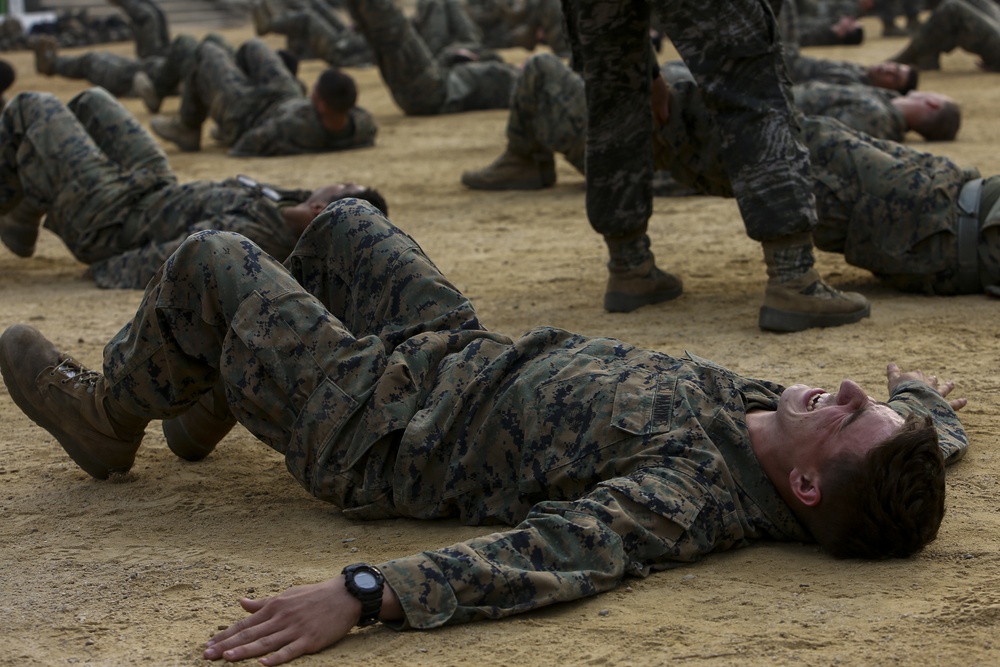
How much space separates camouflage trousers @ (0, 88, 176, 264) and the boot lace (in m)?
2.51

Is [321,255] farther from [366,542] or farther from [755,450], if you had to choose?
[755,450]

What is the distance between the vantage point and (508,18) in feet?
58.2

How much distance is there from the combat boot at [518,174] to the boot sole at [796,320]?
341cm

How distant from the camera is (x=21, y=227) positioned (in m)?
5.93

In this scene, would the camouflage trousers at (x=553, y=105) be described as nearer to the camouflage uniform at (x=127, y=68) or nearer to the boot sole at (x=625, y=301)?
the boot sole at (x=625, y=301)

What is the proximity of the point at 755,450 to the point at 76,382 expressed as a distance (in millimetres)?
1673

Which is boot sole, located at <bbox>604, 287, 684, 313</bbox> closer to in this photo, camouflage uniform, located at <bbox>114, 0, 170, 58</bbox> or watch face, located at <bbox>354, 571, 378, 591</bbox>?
watch face, located at <bbox>354, 571, 378, 591</bbox>

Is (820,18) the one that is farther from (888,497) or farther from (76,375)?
(888,497)

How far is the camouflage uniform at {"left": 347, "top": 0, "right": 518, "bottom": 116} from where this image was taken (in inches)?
436

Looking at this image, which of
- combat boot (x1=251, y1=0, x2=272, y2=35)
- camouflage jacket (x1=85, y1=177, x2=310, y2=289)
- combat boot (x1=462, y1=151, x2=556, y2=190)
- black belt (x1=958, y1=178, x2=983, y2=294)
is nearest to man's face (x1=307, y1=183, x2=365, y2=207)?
camouflage jacket (x1=85, y1=177, x2=310, y2=289)

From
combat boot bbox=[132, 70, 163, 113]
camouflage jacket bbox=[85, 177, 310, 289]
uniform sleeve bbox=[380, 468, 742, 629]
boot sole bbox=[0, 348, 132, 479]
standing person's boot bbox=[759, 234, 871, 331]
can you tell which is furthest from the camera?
combat boot bbox=[132, 70, 163, 113]

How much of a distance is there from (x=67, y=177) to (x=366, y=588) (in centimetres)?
386

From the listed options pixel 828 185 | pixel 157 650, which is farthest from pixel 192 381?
pixel 828 185

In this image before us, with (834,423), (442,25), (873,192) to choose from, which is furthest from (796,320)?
(442,25)
